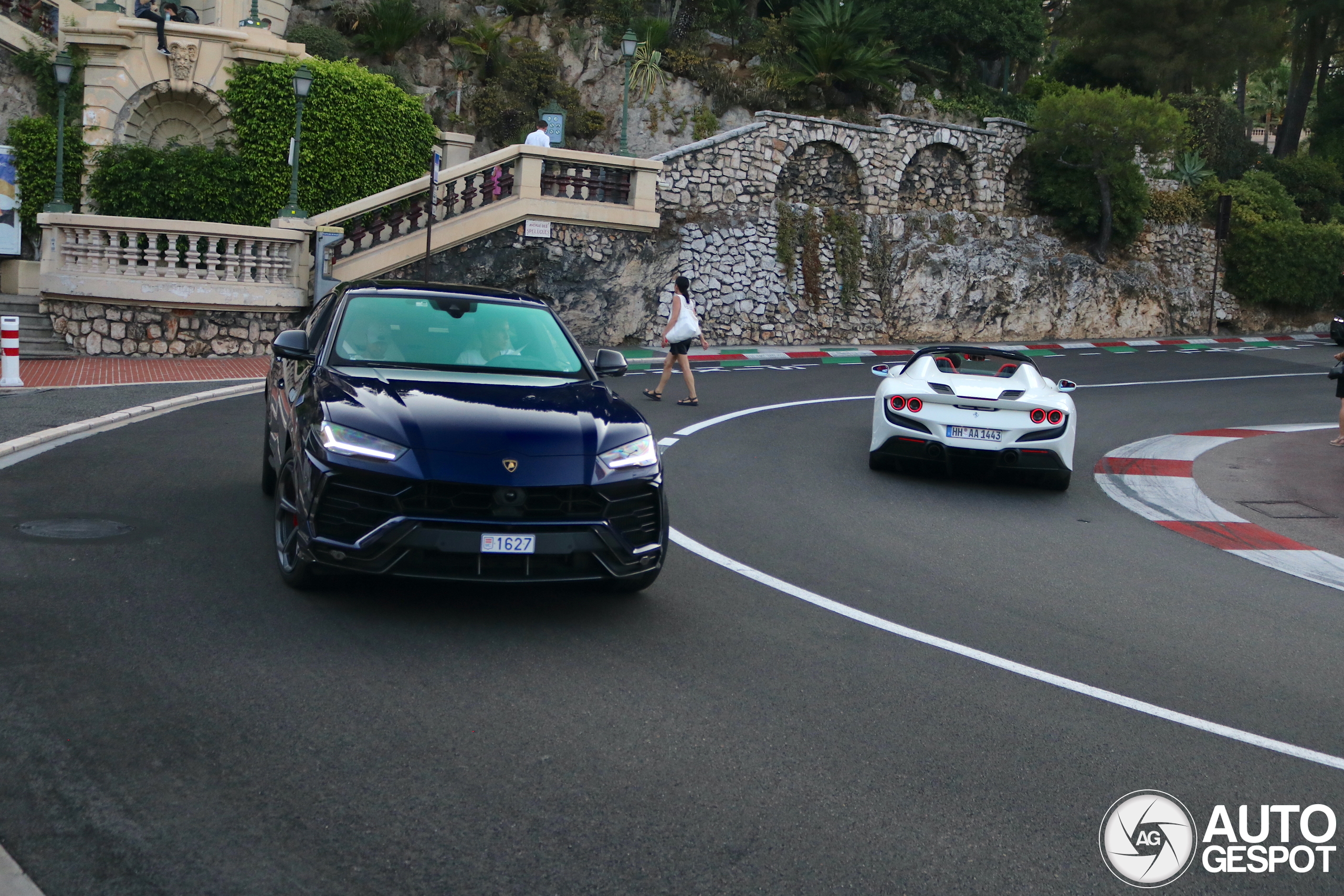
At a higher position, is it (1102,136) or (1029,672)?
(1102,136)

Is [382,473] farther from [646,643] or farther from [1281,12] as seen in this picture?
[1281,12]

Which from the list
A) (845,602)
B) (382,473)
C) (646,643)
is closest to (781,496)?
(845,602)

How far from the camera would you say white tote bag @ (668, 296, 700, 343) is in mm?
16250

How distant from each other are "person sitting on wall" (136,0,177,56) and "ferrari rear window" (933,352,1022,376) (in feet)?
59.2

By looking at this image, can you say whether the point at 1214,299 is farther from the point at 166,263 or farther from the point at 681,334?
the point at 166,263

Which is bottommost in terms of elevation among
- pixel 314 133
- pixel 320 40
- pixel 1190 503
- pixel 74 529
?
pixel 74 529

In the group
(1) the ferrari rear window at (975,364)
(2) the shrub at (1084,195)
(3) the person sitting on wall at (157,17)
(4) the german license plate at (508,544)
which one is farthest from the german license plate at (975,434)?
(2) the shrub at (1084,195)

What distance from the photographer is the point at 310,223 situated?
2089 cm

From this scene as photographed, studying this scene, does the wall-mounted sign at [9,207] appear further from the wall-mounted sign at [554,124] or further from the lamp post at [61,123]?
the wall-mounted sign at [554,124]

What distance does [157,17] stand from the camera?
24.0 meters

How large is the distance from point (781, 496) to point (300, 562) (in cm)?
510

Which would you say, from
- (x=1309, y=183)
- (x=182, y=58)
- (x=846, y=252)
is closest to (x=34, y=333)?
(x=182, y=58)

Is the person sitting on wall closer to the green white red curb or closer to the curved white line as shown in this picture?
the green white red curb

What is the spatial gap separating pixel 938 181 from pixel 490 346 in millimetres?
25208
